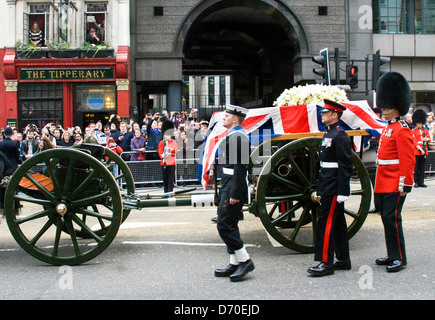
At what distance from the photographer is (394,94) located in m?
5.45

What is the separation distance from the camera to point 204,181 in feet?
19.7

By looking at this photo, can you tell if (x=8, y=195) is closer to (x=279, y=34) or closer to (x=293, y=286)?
(x=293, y=286)

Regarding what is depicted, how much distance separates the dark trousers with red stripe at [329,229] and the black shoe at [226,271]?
87cm

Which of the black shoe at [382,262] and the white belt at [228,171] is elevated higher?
the white belt at [228,171]

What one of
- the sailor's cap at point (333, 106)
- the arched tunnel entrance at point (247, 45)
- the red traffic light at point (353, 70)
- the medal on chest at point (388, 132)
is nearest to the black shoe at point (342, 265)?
the medal on chest at point (388, 132)

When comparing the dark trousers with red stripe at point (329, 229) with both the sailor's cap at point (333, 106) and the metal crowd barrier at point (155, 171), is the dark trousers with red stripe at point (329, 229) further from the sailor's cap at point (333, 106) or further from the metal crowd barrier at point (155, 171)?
the metal crowd barrier at point (155, 171)

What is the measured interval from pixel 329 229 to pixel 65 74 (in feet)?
60.9

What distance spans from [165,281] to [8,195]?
1.98 m

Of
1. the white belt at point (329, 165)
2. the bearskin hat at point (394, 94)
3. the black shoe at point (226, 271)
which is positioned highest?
the bearskin hat at point (394, 94)

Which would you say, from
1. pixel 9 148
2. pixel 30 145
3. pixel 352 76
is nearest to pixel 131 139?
pixel 30 145

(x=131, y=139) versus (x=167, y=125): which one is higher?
(x=167, y=125)

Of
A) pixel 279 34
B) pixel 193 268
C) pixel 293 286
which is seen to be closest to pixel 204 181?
pixel 193 268

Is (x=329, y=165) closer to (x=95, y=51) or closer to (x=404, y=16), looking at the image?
Answer: (x=95, y=51)

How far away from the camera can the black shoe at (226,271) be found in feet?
16.8
